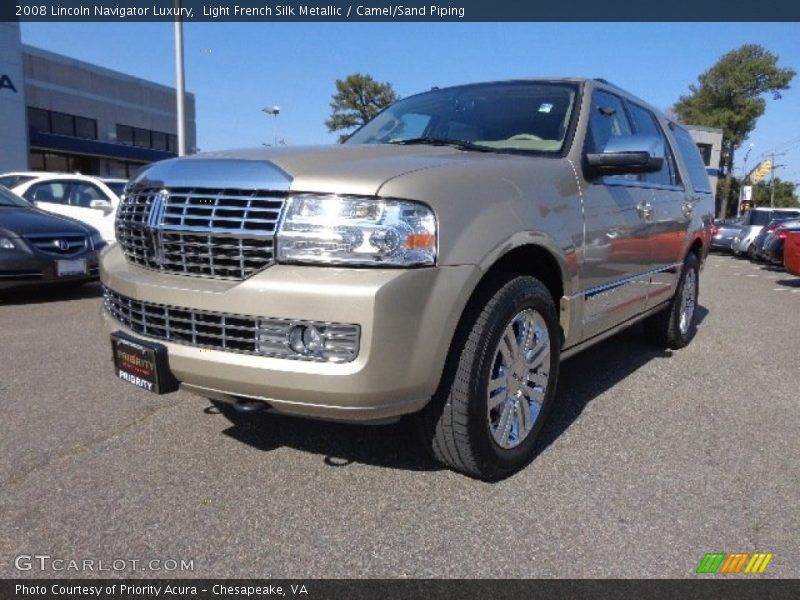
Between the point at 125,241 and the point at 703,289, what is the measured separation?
9622 millimetres

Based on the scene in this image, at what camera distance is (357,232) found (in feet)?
7.06

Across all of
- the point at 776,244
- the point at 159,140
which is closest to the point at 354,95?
the point at 159,140

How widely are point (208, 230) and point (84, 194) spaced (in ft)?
28.0

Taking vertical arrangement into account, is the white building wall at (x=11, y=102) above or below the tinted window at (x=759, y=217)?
above

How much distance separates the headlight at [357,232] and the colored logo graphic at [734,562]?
1.38 m

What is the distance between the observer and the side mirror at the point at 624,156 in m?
3.04

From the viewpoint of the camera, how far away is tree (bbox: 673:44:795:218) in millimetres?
54438

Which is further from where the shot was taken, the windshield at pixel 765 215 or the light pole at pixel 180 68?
the windshield at pixel 765 215

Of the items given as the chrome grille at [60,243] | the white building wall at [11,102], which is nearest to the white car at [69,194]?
the chrome grille at [60,243]

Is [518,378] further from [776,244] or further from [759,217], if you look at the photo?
[759,217]

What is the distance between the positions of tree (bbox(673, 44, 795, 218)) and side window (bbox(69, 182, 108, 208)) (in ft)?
185

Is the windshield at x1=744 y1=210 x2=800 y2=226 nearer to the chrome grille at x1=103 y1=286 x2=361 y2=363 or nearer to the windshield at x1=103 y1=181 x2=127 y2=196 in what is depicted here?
the windshield at x1=103 y1=181 x2=127 y2=196

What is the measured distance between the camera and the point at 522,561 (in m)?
2.11

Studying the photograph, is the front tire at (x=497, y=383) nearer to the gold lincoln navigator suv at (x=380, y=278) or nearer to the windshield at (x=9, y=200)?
the gold lincoln navigator suv at (x=380, y=278)
